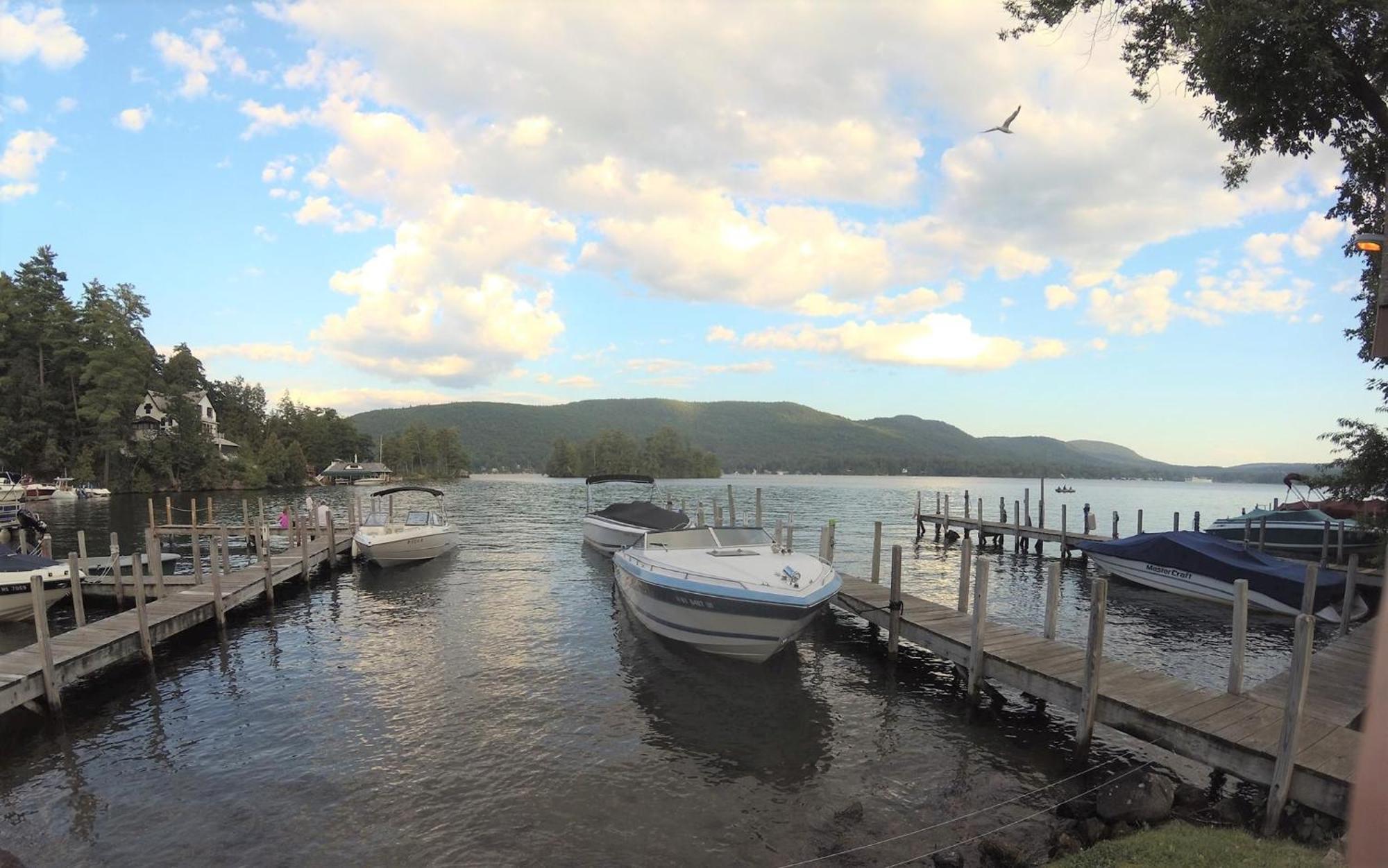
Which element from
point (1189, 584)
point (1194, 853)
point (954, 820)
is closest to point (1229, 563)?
point (1189, 584)

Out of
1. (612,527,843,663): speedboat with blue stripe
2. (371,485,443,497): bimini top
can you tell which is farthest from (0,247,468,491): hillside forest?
(612,527,843,663): speedboat with blue stripe

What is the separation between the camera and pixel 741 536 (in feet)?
51.8

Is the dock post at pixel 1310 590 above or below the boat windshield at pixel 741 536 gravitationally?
below

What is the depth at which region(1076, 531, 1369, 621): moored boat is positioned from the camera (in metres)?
18.2

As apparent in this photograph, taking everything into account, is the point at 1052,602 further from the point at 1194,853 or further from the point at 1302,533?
the point at 1302,533

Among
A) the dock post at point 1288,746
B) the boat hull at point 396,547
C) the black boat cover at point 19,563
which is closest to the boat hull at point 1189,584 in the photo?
the dock post at point 1288,746

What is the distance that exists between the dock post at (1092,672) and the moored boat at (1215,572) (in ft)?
36.4

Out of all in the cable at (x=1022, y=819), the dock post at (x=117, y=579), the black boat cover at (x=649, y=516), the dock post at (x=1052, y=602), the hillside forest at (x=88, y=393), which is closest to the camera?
the cable at (x=1022, y=819)

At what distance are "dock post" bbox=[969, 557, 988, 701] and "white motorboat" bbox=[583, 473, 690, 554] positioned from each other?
15127 millimetres

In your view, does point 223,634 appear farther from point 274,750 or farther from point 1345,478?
point 1345,478

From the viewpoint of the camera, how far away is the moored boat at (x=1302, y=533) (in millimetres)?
24250

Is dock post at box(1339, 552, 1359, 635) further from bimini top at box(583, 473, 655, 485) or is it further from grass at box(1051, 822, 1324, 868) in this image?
bimini top at box(583, 473, 655, 485)

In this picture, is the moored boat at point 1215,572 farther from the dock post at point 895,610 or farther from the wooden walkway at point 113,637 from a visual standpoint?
the wooden walkway at point 113,637

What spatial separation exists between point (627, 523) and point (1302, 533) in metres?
26.3
